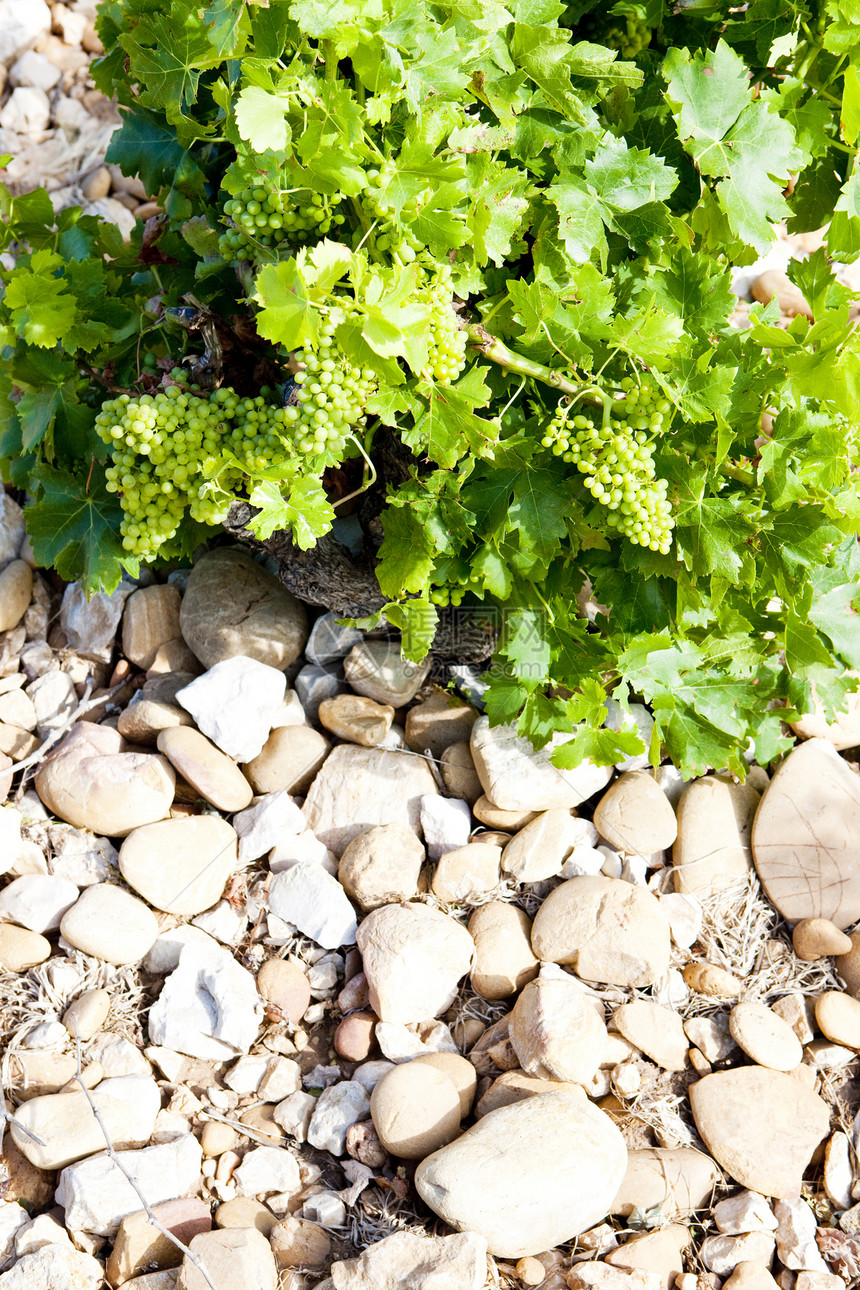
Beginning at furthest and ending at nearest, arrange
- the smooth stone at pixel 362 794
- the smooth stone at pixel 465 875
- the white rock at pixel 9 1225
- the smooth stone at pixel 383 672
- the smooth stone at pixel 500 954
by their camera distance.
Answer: the smooth stone at pixel 383 672
the smooth stone at pixel 362 794
the smooth stone at pixel 465 875
the smooth stone at pixel 500 954
the white rock at pixel 9 1225

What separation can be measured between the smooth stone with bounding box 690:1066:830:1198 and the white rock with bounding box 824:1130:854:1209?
31 millimetres

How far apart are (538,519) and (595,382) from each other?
26 cm

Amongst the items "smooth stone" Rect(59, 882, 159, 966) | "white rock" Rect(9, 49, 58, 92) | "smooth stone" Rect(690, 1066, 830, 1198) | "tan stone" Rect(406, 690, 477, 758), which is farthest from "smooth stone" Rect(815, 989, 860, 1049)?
"white rock" Rect(9, 49, 58, 92)

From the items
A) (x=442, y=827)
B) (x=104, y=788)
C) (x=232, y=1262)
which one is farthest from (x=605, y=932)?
(x=104, y=788)

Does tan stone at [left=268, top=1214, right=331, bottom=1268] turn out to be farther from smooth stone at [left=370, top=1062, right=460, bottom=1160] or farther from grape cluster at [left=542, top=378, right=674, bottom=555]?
grape cluster at [left=542, top=378, right=674, bottom=555]

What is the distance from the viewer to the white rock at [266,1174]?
177 cm

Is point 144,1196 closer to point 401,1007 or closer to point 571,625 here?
point 401,1007

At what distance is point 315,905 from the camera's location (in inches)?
81.0

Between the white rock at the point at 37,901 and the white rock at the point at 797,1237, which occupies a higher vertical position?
the white rock at the point at 797,1237

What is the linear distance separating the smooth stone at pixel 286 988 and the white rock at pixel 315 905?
0.08 m

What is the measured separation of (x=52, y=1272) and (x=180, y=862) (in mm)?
762

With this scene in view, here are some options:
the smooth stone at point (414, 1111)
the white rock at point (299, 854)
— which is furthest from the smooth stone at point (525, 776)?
the smooth stone at point (414, 1111)

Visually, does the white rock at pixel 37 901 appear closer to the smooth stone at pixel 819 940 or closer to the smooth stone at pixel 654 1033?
the smooth stone at pixel 654 1033

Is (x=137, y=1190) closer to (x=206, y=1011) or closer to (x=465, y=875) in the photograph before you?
(x=206, y=1011)
